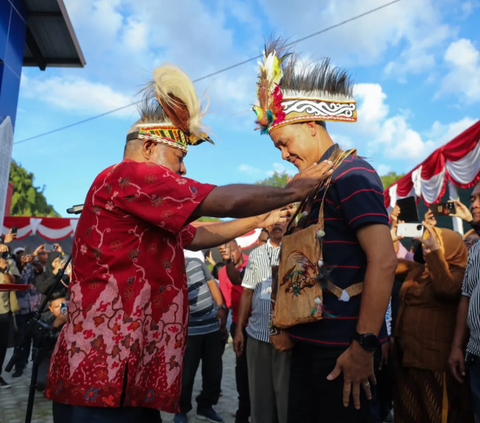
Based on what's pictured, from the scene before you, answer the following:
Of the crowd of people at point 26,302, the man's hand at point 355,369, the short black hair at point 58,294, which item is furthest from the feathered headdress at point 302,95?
the short black hair at point 58,294

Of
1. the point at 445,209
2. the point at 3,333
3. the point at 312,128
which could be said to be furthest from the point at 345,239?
the point at 3,333

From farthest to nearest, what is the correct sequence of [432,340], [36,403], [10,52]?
[10,52] → [36,403] → [432,340]

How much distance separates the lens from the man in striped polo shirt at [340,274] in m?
1.64

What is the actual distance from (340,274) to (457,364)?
201 centimetres

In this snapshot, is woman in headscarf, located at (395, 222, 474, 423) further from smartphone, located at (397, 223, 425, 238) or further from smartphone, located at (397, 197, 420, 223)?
smartphone, located at (397, 197, 420, 223)

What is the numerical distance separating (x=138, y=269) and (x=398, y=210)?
375cm

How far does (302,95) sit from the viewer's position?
2.10 metres

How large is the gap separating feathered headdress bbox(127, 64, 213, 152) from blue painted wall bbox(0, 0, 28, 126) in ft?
13.9

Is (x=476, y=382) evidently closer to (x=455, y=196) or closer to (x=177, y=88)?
(x=177, y=88)

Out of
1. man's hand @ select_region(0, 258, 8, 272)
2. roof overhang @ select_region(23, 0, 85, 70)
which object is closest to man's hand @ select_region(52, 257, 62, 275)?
man's hand @ select_region(0, 258, 8, 272)

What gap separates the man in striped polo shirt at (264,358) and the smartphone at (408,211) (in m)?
1.46

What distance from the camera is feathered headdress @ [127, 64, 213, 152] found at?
2.09 meters

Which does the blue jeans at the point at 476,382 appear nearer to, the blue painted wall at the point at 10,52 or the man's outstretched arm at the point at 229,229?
the man's outstretched arm at the point at 229,229

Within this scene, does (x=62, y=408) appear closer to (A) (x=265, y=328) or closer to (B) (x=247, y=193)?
(B) (x=247, y=193)
